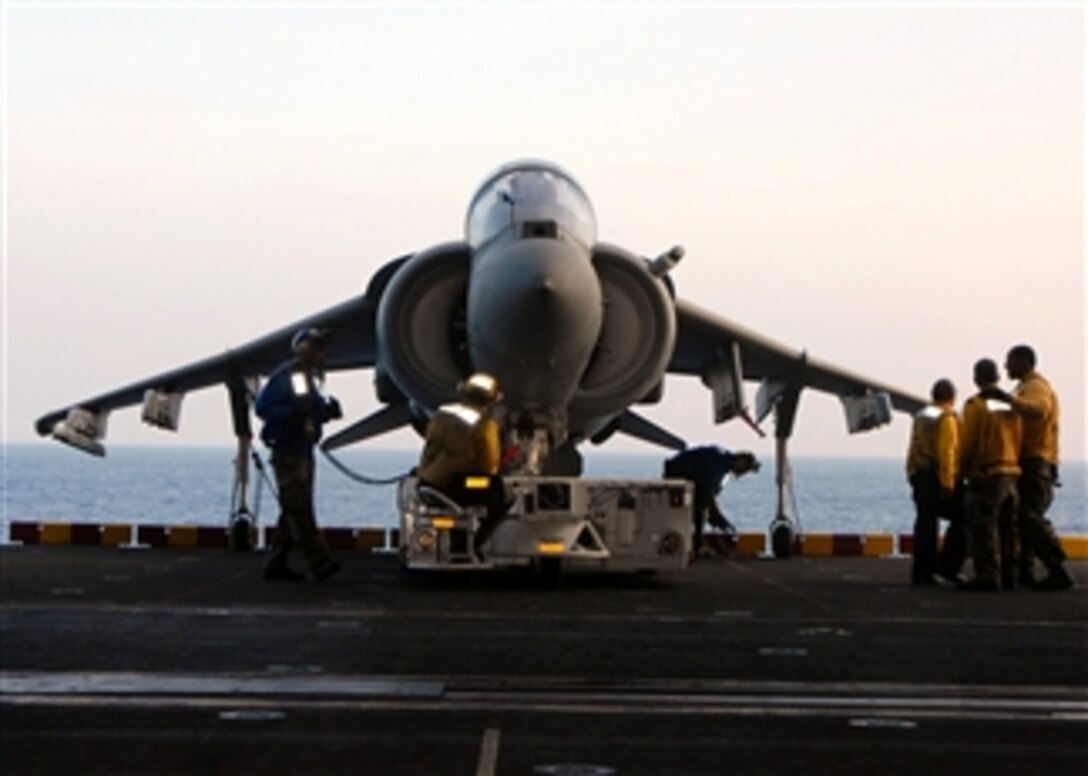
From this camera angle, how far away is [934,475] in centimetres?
1884

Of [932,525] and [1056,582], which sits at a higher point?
[932,525]

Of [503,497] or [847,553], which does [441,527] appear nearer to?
[503,497]

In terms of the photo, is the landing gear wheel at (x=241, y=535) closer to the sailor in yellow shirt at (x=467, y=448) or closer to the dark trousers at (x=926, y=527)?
the dark trousers at (x=926, y=527)

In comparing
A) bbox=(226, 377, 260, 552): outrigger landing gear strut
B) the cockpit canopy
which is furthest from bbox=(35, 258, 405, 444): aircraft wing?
the cockpit canopy

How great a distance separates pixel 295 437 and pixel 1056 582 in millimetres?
6926

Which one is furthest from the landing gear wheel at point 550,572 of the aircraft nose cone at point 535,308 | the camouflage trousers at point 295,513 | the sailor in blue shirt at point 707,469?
the sailor in blue shirt at point 707,469

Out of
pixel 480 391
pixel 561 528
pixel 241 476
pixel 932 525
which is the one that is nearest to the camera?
pixel 480 391

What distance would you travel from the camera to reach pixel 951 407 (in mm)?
18719

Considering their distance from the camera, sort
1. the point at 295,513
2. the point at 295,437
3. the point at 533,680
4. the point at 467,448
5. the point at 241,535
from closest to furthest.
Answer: the point at 533,680 < the point at 467,448 < the point at 295,513 < the point at 295,437 < the point at 241,535

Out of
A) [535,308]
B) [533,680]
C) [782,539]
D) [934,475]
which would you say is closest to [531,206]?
[535,308]

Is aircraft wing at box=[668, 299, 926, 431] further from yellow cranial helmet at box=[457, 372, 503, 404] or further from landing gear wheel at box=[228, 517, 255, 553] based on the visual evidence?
yellow cranial helmet at box=[457, 372, 503, 404]

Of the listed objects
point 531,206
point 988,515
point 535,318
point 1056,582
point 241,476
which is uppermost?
point 531,206

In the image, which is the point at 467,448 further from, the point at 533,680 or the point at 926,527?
the point at 926,527

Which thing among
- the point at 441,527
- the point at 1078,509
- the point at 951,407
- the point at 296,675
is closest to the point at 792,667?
the point at 296,675
